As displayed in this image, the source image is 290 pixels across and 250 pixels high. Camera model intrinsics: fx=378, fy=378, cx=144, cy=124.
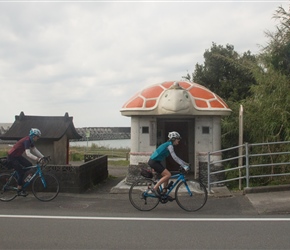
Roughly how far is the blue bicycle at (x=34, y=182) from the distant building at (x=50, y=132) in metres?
3.31

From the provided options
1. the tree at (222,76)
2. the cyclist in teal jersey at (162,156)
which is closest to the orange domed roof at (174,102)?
the cyclist in teal jersey at (162,156)

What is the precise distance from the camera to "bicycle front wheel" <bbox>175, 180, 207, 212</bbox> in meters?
8.39

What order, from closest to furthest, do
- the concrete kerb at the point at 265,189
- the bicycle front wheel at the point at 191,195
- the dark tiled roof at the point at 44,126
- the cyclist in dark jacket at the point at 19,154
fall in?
the bicycle front wheel at the point at 191,195
the cyclist in dark jacket at the point at 19,154
the concrete kerb at the point at 265,189
the dark tiled roof at the point at 44,126

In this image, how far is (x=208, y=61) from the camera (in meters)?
23.3

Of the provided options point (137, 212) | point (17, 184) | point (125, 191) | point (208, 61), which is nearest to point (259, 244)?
point (137, 212)

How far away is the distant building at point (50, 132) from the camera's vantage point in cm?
1339

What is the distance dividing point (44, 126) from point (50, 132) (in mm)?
494

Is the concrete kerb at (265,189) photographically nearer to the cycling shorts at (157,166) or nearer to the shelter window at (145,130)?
the cycling shorts at (157,166)

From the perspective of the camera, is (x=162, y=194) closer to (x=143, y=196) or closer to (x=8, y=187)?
(x=143, y=196)

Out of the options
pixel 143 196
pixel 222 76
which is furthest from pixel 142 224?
pixel 222 76

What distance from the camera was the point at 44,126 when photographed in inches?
543

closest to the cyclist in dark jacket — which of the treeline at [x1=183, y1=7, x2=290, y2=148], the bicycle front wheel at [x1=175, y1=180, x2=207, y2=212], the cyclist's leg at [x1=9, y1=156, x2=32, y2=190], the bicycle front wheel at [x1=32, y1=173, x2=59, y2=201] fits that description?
the cyclist's leg at [x1=9, y1=156, x2=32, y2=190]

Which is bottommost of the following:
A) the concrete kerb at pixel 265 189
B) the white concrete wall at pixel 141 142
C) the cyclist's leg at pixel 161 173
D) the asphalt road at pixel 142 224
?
the asphalt road at pixel 142 224

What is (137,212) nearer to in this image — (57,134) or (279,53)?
(57,134)
